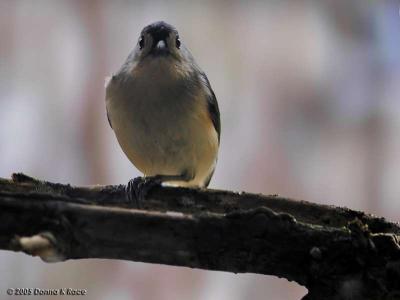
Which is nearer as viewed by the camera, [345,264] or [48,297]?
[345,264]

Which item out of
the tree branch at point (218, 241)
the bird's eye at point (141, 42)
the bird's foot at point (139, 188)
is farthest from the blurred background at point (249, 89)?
the tree branch at point (218, 241)

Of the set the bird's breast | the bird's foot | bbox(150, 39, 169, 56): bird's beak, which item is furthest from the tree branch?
bbox(150, 39, 169, 56): bird's beak

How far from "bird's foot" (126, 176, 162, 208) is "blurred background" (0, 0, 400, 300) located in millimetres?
487

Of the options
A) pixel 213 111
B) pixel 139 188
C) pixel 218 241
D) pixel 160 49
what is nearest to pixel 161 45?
pixel 160 49

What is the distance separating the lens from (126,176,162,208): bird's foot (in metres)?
1.19

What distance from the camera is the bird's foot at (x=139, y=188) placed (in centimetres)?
119

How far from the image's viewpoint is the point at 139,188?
130cm

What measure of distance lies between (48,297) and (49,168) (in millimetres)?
500

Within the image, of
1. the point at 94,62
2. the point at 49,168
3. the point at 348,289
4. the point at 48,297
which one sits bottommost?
the point at 348,289

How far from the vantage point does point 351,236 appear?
2.99 feet

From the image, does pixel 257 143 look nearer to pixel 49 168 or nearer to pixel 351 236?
pixel 49 168

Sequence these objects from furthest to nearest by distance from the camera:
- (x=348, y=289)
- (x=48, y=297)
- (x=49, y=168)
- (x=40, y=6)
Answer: (x=40, y=6) → (x=49, y=168) → (x=48, y=297) → (x=348, y=289)

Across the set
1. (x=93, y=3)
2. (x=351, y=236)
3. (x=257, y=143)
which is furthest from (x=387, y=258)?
(x=93, y=3)

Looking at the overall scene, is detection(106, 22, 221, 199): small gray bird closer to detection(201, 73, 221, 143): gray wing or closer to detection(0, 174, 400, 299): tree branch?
detection(201, 73, 221, 143): gray wing
